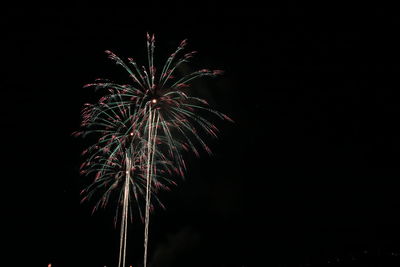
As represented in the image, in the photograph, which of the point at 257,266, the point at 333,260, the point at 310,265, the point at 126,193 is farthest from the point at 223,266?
the point at 126,193

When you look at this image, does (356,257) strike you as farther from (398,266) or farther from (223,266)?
(223,266)

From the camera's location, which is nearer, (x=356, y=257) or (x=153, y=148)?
(x=153, y=148)

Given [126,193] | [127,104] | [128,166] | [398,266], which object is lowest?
[398,266]

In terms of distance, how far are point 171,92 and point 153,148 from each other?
3052mm

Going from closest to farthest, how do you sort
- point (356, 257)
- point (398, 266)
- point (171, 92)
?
point (171, 92)
point (398, 266)
point (356, 257)

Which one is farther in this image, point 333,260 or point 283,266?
point 333,260

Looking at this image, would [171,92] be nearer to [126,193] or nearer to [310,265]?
[126,193]

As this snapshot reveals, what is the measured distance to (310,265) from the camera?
72312 mm

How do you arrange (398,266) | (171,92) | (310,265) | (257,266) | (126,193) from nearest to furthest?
(171,92) < (126,193) < (398,266) < (257,266) < (310,265)

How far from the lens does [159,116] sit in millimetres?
18938

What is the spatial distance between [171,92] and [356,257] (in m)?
74.3

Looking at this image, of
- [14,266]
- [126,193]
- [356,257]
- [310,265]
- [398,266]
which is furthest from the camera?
[356,257]

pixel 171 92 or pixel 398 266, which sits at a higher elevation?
pixel 171 92

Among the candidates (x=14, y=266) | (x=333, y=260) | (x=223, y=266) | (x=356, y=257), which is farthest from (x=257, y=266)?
(x=14, y=266)
